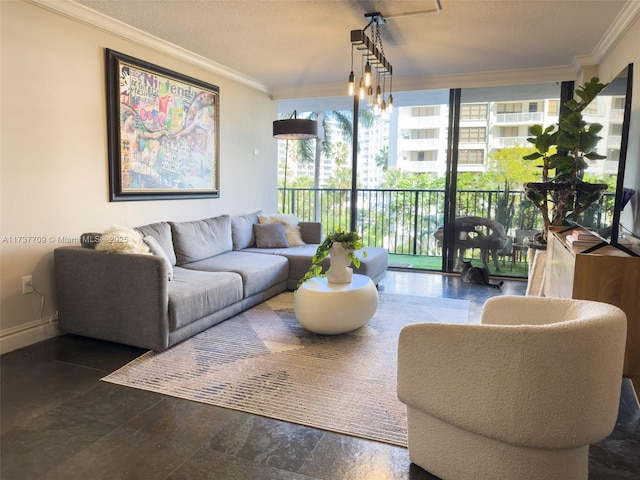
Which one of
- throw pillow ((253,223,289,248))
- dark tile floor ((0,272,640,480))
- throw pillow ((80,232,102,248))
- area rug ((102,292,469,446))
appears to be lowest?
dark tile floor ((0,272,640,480))

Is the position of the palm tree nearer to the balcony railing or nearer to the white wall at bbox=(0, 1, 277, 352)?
the balcony railing

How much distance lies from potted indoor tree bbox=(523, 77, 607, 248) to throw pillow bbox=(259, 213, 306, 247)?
8.04 ft

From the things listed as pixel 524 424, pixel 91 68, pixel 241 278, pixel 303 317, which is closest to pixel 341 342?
pixel 303 317

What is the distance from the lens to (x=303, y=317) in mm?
3189

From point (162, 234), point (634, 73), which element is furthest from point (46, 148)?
point (634, 73)

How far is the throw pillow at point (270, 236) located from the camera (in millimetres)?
4930

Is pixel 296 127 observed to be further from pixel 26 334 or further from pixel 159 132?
pixel 26 334

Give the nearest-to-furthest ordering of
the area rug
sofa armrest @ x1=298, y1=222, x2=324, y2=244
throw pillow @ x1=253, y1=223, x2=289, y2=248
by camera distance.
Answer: the area rug → throw pillow @ x1=253, y1=223, x2=289, y2=248 → sofa armrest @ x1=298, y1=222, x2=324, y2=244

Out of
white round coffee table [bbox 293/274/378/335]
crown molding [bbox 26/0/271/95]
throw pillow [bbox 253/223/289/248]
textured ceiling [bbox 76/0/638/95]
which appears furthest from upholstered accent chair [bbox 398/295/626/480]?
throw pillow [bbox 253/223/289/248]

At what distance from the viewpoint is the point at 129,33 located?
3.63 meters

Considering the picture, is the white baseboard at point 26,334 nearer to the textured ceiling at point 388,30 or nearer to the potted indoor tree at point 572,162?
the textured ceiling at point 388,30

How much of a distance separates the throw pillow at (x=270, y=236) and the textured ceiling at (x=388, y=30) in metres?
1.74

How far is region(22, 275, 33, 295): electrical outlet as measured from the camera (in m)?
3.00

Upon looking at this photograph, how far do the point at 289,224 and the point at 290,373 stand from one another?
2.75 m
